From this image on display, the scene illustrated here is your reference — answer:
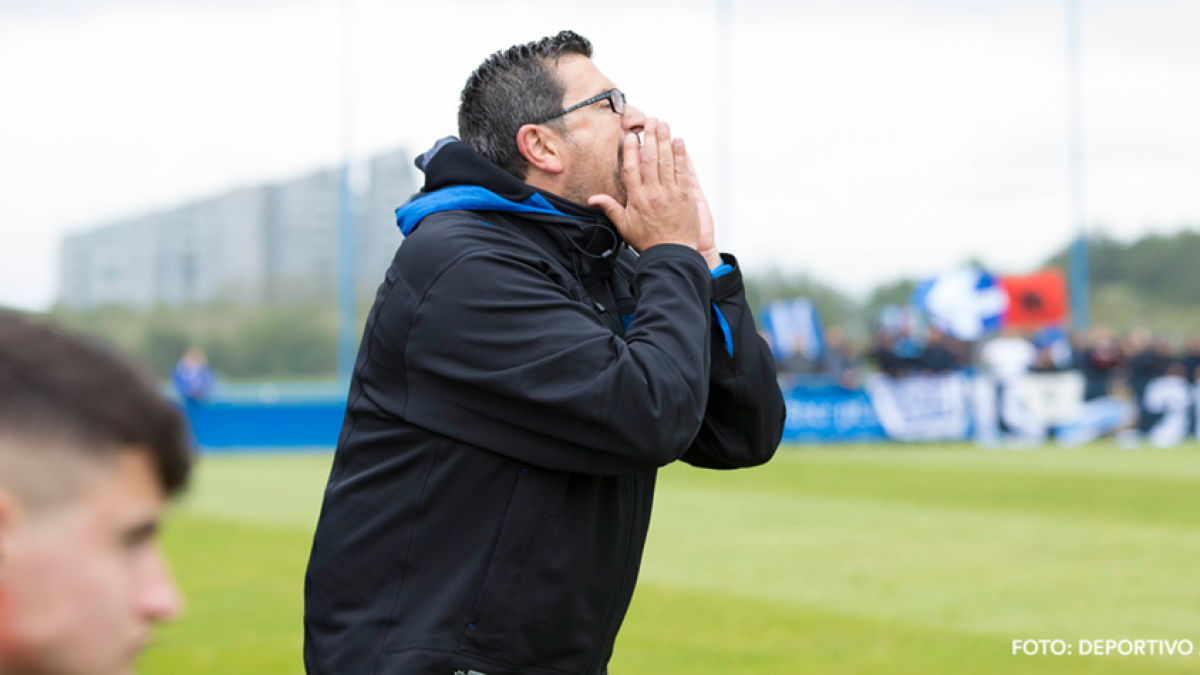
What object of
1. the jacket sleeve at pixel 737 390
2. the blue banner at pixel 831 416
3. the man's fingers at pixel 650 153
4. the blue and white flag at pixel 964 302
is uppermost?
the blue and white flag at pixel 964 302

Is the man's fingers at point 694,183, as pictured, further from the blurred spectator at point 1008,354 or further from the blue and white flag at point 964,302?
the blue and white flag at point 964,302

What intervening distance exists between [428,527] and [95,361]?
120 centimetres

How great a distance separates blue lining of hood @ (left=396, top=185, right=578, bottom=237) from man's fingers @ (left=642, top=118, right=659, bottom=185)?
0.19 m

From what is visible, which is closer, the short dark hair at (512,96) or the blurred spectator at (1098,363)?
the short dark hair at (512,96)

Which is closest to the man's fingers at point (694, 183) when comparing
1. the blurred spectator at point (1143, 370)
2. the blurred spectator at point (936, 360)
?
the blurred spectator at point (936, 360)

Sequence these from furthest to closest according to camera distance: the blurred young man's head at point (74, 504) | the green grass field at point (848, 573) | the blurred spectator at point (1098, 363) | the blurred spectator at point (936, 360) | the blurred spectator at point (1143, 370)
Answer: the blurred spectator at point (936, 360) → the blurred spectator at point (1143, 370) → the blurred spectator at point (1098, 363) → the green grass field at point (848, 573) → the blurred young man's head at point (74, 504)

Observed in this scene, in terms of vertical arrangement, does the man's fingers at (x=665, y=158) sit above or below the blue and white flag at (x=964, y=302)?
below

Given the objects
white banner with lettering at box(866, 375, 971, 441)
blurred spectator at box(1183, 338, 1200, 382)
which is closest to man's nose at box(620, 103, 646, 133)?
white banner with lettering at box(866, 375, 971, 441)

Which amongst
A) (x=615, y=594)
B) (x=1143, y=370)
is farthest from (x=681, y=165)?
(x=1143, y=370)

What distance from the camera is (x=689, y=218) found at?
241 cm

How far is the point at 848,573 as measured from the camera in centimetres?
816

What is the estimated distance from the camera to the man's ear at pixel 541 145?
246 cm

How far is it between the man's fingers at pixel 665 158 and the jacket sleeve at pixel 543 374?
12.9 inches

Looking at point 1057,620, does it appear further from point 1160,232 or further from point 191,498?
point 1160,232
